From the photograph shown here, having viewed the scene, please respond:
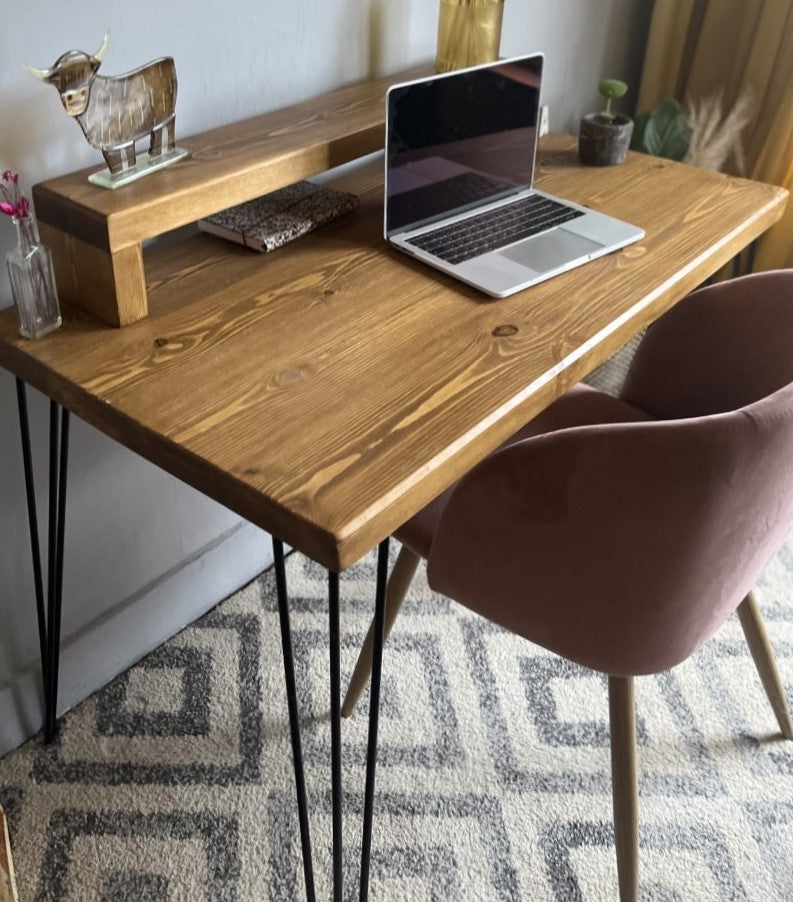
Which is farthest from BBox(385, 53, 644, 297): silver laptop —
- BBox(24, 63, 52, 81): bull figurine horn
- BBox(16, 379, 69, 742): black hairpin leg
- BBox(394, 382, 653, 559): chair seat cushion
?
BBox(16, 379, 69, 742): black hairpin leg

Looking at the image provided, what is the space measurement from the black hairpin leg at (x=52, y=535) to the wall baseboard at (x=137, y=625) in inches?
2.0

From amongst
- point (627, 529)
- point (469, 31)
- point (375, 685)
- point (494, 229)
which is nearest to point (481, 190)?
point (494, 229)

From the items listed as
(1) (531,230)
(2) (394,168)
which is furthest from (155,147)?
(1) (531,230)

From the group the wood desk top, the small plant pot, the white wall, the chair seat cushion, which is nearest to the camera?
the wood desk top

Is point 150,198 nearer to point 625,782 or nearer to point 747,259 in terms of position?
point 625,782

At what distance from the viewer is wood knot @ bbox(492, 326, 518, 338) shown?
109cm

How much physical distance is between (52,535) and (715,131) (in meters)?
1.62

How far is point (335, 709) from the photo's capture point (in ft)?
3.13

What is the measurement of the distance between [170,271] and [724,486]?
726 millimetres

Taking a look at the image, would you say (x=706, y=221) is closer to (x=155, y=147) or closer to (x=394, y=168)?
(x=394, y=168)

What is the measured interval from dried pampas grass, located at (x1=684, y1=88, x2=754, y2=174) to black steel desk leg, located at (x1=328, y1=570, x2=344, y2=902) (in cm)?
149

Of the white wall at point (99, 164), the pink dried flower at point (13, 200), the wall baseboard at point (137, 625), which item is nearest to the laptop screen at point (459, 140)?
the white wall at point (99, 164)

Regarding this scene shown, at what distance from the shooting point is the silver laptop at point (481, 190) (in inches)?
47.6

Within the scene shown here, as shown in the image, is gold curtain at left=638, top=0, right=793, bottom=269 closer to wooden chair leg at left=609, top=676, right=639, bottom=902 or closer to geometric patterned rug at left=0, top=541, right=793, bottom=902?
geometric patterned rug at left=0, top=541, right=793, bottom=902
